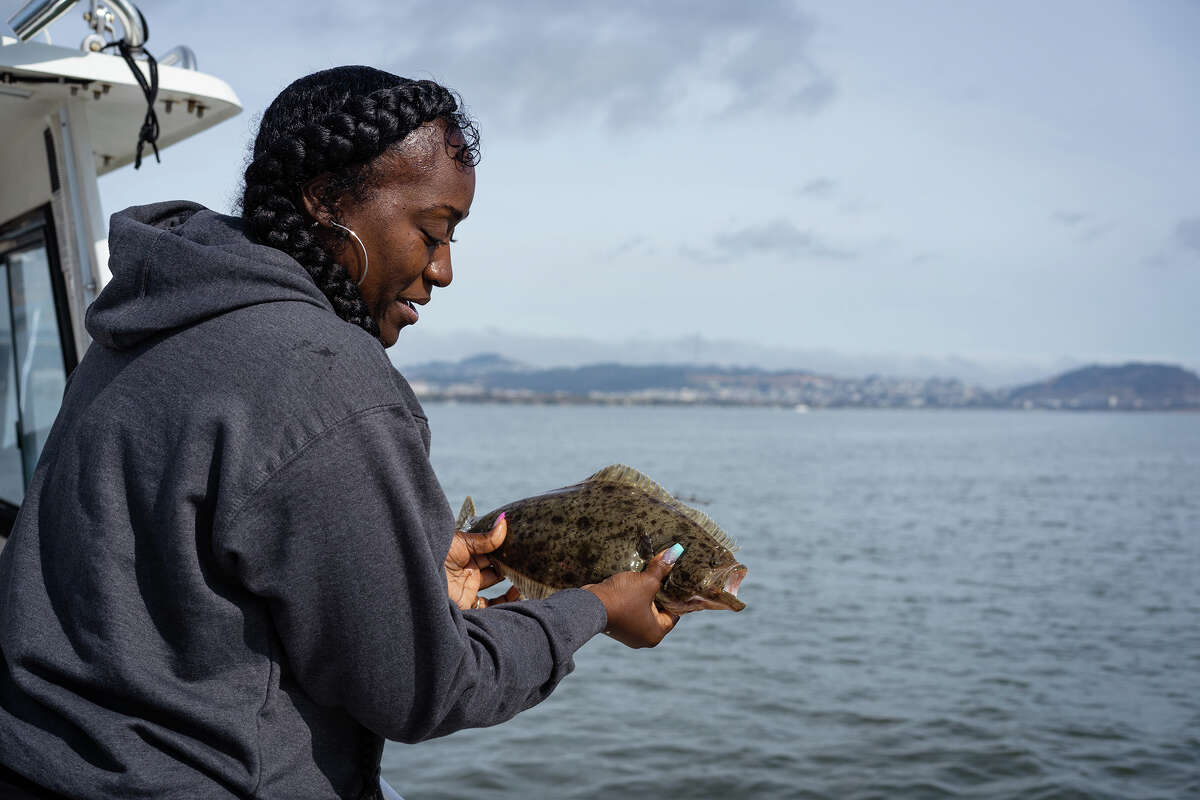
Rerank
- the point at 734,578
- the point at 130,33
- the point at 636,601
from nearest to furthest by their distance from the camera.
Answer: the point at 636,601, the point at 734,578, the point at 130,33

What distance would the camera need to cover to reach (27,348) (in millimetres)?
6375

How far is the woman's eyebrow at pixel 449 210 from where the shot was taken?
82.2 inches

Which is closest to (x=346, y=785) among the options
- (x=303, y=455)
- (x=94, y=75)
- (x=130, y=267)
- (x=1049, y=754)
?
(x=303, y=455)

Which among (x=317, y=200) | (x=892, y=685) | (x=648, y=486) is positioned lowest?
(x=892, y=685)

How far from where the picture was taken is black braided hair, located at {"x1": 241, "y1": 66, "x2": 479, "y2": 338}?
2004mm

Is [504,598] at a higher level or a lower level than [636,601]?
lower

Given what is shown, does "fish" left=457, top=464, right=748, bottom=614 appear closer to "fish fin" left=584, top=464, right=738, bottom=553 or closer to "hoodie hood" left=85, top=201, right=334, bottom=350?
"fish fin" left=584, top=464, right=738, bottom=553

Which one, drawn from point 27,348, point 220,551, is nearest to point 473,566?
point 220,551

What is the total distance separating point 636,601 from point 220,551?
111 centimetres

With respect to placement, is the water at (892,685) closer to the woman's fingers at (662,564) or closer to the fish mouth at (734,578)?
the fish mouth at (734,578)

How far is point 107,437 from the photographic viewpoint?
71.5 inches

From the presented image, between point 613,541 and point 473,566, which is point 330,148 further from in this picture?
point 473,566

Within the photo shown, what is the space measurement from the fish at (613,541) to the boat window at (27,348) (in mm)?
3586

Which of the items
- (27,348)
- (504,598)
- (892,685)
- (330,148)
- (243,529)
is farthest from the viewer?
(892,685)
